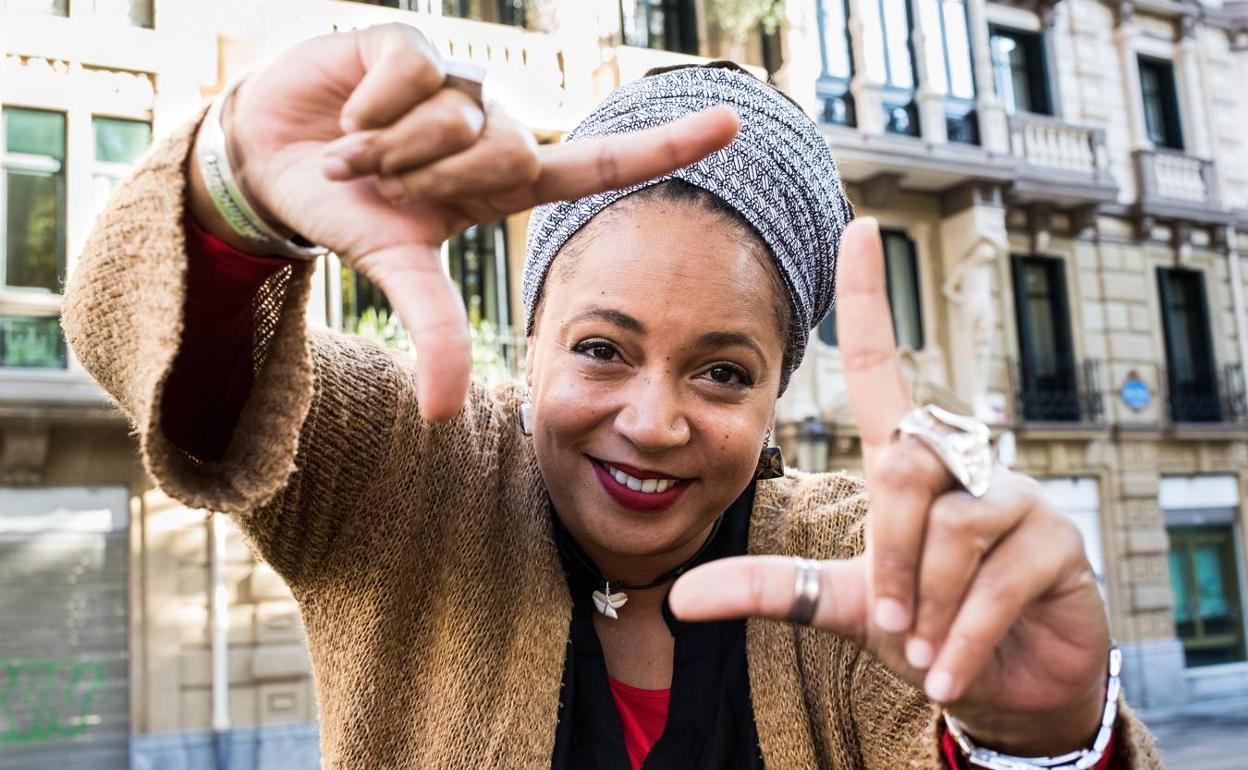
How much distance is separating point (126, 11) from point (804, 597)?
1113 cm

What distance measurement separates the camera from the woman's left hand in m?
1.14

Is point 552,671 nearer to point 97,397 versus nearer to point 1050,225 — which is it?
point 97,397

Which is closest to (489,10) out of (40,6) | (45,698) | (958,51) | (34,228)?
(40,6)

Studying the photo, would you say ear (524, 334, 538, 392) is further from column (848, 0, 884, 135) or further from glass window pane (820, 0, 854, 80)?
glass window pane (820, 0, 854, 80)

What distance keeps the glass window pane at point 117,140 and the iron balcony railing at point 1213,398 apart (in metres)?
13.8

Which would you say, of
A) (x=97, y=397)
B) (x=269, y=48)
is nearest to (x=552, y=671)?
(x=97, y=397)

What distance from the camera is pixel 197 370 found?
1557 mm

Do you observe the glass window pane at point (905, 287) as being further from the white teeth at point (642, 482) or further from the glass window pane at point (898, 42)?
the white teeth at point (642, 482)

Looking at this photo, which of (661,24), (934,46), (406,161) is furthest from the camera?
(934,46)

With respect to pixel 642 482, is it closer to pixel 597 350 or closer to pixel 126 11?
pixel 597 350

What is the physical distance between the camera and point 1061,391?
15.0 meters

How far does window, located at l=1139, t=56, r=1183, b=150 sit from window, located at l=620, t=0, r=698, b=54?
309 inches

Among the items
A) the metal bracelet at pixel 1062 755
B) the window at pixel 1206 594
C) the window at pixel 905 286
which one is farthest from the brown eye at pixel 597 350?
the window at pixel 1206 594

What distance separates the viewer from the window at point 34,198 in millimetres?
9953
